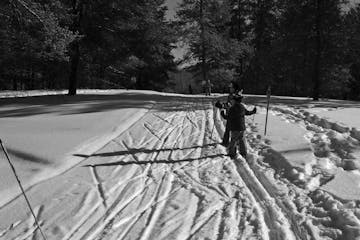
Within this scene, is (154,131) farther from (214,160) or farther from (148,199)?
(148,199)

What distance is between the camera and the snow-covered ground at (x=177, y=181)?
5922 millimetres

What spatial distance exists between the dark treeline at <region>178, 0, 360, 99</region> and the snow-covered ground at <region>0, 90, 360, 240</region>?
1421 cm

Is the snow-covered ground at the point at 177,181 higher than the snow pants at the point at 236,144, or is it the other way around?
the snow pants at the point at 236,144

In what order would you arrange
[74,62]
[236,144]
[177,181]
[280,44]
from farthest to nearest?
[280,44] → [74,62] → [236,144] → [177,181]

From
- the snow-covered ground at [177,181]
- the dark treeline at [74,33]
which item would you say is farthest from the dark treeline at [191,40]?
the snow-covered ground at [177,181]

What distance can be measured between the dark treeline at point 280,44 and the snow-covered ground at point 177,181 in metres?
14.2

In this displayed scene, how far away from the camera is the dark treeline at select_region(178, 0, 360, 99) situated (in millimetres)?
26781

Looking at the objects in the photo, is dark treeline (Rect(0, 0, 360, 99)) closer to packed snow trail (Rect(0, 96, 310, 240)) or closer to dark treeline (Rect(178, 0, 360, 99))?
dark treeline (Rect(178, 0, 360, 99))

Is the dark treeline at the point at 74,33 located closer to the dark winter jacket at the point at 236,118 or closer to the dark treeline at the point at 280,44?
the dark treeline at the point at 280,44

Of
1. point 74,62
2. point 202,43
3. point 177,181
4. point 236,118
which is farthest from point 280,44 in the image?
point 177,181

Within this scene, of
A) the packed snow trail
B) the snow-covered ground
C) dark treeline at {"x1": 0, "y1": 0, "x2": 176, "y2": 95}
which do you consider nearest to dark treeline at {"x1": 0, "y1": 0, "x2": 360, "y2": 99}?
dark treeline at {"x1": 0, "y1": 0, "x2": 176, "y2": 95}

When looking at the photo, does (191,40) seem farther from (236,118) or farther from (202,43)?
(236,118)

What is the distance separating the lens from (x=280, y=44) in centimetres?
3181

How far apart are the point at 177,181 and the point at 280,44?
84.2 ft
